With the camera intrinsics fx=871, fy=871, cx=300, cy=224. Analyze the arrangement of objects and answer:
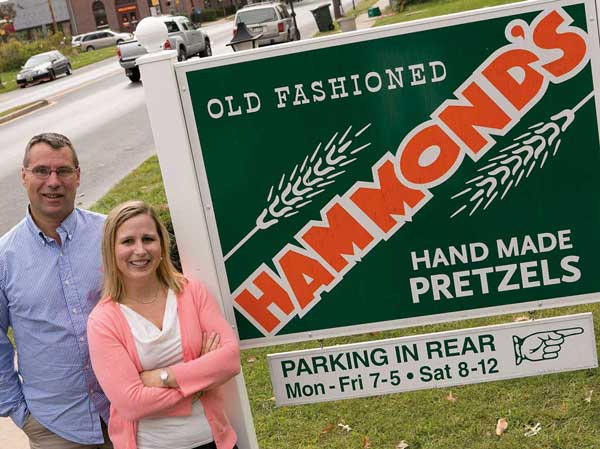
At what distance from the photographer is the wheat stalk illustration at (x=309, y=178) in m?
3.44

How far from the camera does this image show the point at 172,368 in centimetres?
317

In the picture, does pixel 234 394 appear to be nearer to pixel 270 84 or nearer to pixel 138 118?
pixel 270 84

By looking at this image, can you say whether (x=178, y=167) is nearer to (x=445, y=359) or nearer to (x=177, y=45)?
(x=445, y=359)

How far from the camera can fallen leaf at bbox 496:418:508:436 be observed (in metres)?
4.54

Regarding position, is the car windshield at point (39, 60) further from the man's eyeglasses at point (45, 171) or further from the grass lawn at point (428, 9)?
the man's eyeglasses at point (45, 171)

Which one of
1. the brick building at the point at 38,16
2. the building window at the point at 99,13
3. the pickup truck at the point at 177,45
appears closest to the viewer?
the pickup truck at the point at 177,45

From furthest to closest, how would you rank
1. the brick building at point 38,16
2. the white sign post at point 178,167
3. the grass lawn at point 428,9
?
1. the brick building at point 38,16
2. the grass lawn at point 428,9
3. the white sign post at point 178,167

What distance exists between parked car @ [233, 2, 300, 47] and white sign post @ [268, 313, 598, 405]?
1124 inches

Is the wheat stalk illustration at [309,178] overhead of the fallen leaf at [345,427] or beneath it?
overhead

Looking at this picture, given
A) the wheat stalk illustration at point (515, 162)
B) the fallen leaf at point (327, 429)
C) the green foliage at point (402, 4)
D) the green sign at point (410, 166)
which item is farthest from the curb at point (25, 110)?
the wheat stalk illustration at point (515, 162)

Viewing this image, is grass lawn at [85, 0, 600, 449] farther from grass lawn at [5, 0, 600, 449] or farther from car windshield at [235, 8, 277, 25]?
car windshield at [235, 8, 277, 25]

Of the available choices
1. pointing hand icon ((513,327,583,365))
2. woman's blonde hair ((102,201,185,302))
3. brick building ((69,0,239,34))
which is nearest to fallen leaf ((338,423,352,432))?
pointing hand icon ((513,327,583,365))

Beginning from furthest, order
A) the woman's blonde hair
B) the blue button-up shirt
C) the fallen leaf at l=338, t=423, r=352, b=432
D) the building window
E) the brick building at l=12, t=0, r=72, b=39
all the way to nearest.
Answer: the brick building at l=12, t=0, r=72, b=39
the building window
the fallen leaf at l=338, t=423, r=352, b=432
the blue button-up shirt
the woman's blonde hair

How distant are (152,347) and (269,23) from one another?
1177 inches
